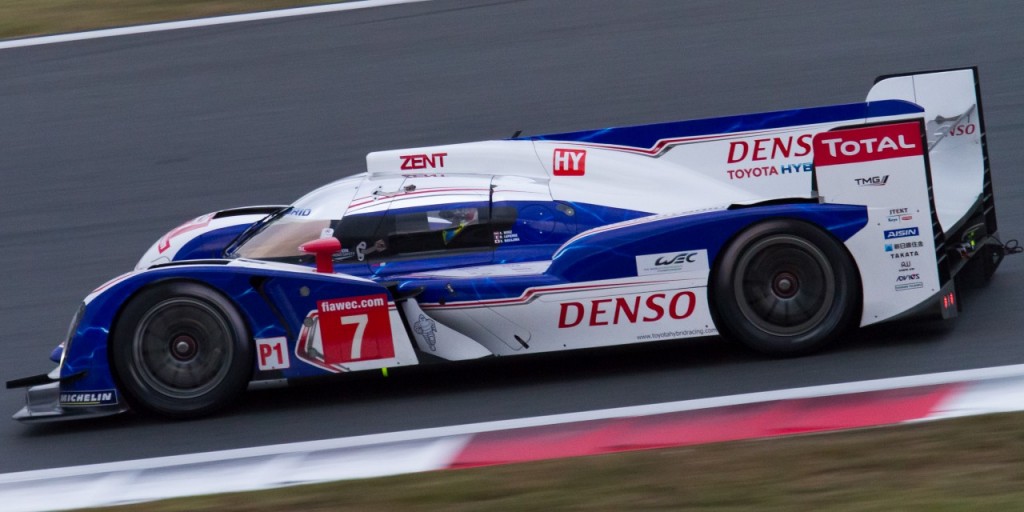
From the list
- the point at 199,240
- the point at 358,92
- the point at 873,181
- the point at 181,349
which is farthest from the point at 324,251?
the point at 358,92

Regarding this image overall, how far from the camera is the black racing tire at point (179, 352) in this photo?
5.96 m

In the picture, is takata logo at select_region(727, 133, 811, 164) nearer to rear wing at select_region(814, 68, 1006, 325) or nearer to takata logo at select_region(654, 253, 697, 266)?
rear wing at select_region(814, 68, 1006, 325)

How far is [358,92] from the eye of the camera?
10.9 metres

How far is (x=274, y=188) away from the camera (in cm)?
969

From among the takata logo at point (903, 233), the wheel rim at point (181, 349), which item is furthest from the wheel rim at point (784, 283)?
the wheel rim at point (181, 349)

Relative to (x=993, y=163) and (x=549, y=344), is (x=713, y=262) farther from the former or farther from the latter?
(x=993, y=163)

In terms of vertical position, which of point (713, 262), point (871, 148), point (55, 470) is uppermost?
point (871, 148)

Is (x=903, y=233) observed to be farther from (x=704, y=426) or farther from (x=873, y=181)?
(x=704, y=426)

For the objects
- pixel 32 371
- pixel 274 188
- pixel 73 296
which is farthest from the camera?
pixel 274 188

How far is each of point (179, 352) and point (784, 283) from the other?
3002 mm

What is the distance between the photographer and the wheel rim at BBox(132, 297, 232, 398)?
5.99 m

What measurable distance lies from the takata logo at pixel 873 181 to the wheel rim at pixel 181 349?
321 centimetres

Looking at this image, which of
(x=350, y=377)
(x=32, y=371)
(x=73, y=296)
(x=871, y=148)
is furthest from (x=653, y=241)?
(x=73, y=296)

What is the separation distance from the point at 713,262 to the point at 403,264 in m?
1.59
